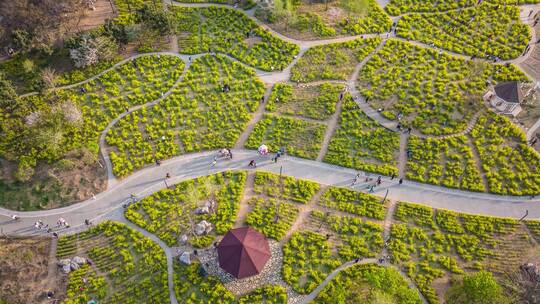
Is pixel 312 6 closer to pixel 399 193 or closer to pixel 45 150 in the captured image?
pixel 399 193

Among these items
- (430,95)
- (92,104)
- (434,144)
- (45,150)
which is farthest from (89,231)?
(430,95)

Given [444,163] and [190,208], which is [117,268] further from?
[444,163]

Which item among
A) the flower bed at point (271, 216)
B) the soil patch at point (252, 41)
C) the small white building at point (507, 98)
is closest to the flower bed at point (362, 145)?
the flower bed at point (271, 216)

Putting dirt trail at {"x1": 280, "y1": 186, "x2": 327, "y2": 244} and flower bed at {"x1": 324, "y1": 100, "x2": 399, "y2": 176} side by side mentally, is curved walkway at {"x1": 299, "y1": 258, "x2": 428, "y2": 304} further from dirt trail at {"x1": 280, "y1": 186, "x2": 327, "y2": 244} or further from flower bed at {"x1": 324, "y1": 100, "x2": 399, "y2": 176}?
flower bed at {"x1": 324, "y1": 100, "x2": 399, "y2": 176}

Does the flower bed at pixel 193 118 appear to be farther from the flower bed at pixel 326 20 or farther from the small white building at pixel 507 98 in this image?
the small white building at pixel 507 98

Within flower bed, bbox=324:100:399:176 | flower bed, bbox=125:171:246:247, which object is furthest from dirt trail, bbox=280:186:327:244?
flower bed, bbox=125:171:246:247

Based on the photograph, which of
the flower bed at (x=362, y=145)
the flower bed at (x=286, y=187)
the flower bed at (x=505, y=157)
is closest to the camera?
the flower bed at (x=286, y=187)

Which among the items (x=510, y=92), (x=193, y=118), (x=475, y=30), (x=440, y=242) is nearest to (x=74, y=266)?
(x=193, y=118)
